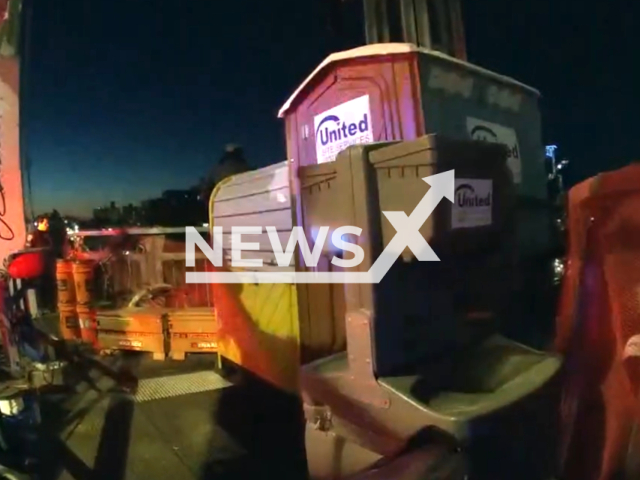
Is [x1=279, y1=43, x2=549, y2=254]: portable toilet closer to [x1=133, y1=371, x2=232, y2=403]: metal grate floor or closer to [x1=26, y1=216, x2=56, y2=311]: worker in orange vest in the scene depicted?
[x1=26, y1=216, x2=56, y2=311]: worker in orange vest

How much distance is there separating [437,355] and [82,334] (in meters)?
5.16

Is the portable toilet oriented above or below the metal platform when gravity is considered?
above

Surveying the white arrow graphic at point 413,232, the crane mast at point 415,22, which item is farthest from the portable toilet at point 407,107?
the crane mast at point 415,22

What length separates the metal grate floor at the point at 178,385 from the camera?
16.0 ft

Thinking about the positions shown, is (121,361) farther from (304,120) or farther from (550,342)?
(550,342)

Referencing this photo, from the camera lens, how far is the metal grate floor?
4.87 meters

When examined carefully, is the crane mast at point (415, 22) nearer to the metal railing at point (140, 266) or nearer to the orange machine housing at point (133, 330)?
the metal railing at point (140, 266)

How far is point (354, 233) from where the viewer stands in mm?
2131

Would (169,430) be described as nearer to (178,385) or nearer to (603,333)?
(178,385)

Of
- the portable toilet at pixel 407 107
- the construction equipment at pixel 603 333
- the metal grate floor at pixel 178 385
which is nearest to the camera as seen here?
the construction equipment at pixel 603 333

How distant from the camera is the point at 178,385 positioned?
513 centimetres

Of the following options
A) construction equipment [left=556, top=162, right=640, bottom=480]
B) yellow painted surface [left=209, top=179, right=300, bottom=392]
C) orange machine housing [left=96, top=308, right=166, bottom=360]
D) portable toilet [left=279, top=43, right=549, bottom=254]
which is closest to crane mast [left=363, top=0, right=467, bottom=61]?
portable toilet [left=279, top=43, right=549, bottom=254]

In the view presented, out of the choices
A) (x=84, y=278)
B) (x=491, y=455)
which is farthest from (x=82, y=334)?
(x=491, y=455)

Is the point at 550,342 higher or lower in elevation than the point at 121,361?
higher
